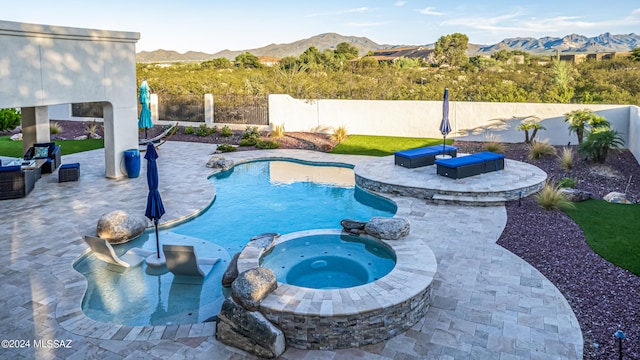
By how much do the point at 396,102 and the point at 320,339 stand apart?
57.6ft

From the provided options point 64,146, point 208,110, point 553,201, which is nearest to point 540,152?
point 553,201

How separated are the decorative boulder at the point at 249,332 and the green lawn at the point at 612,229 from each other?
575 centimetres

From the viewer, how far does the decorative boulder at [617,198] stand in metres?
10.7

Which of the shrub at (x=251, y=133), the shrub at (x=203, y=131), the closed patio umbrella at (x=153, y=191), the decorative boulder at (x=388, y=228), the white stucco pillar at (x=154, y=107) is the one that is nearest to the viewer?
the closed patio umbrella at (x=153, y=191)

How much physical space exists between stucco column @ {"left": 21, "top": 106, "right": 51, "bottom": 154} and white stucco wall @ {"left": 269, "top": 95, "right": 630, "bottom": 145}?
10561 millimetres

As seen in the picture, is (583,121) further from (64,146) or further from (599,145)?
(64,146)

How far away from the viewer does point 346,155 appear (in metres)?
18.1

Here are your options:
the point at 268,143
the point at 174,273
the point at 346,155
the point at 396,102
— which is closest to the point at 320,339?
the point at 174,273

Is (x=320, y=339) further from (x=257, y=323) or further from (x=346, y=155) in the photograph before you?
(x=346, y=155)

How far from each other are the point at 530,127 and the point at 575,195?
23.6 ft

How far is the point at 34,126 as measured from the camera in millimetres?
14430

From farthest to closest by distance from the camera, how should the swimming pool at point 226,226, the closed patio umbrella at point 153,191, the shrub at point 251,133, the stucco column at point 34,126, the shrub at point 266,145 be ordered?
the shrub at point 251,133 → the shrub at point 266,145 → the stucco column at point 34,126 → the closed patio umbrella at point 153,191 → the swimming pool at point 226,226

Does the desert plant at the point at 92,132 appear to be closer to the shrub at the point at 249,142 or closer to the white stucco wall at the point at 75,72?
the shrub at the point at 249,142

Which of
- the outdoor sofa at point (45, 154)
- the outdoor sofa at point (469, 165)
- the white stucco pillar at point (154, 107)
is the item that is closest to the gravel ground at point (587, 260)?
the outdoor sofa at point (469, 165)
